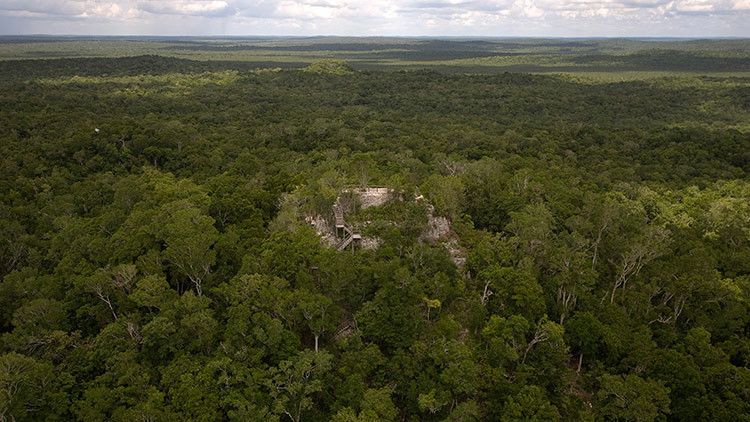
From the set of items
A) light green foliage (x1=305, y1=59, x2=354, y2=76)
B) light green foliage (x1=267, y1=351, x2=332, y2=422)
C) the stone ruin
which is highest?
light green foliage (x1=305, y1=59, x2=354, y2=76)

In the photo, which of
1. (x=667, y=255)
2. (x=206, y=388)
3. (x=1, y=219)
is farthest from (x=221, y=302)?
(x=667, y=255)

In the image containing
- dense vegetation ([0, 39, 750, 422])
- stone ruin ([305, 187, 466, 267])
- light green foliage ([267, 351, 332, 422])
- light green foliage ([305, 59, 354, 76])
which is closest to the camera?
light green foliage ([267, 351, 332, 422])

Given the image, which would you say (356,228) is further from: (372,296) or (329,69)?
(329,69)

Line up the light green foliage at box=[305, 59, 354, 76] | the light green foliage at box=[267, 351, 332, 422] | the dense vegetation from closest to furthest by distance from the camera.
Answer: the light green foliage at box=[267, 351, 332, 422]
the dense vegetation
the light green foliage at box=[305, 59, 354, 76]

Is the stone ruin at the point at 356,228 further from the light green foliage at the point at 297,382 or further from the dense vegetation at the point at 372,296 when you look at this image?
the light green foliage at the point at 297,382

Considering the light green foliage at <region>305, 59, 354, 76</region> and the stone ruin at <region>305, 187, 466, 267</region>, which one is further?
the light green foliage at <region>305, 59, 354, 76</region>

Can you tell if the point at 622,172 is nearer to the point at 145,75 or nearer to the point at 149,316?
the point at 149,316

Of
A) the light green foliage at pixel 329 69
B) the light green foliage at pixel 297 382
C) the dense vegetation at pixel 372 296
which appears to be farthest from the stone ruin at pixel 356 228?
the light green foliage at pixel 329 69

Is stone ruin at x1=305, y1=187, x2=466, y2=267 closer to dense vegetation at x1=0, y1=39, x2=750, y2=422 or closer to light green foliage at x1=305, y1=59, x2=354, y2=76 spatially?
dense vegetation at x1=0, y1=39, x2=750, y2=422

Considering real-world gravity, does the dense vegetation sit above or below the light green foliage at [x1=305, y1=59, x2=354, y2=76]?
below

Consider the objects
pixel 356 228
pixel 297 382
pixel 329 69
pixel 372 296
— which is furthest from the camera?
pixel 329 69

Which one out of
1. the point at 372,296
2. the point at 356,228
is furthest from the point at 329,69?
the point at 372,296

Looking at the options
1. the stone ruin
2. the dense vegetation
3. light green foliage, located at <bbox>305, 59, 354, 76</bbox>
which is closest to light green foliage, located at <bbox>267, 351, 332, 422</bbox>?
the dense vegetation
